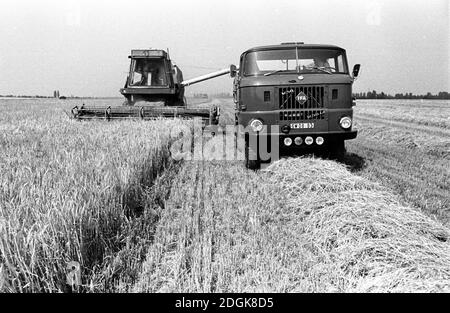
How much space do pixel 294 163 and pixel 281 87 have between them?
54.9 inches

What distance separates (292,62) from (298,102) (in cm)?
96

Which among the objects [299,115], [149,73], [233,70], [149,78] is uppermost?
[149,73]

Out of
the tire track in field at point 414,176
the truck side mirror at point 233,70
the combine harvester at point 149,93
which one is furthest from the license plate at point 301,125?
the combine harvester at point 149,93

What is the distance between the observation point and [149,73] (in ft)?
A: 47.2

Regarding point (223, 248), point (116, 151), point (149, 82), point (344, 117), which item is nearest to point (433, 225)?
point (223, 248)

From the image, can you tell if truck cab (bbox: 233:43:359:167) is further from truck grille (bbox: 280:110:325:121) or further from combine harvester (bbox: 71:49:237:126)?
combine harvester (bbox: 71:49:237:126)

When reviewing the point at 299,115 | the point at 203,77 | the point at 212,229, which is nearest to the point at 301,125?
the point at 299,115

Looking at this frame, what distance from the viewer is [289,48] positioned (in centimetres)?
689

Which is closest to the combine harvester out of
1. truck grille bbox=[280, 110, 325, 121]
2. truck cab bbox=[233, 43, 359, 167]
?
truck cab bbox=[233, 43, 359, 167]

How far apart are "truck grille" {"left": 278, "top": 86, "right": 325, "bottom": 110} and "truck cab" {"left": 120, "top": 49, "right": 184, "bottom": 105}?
8.30 meters

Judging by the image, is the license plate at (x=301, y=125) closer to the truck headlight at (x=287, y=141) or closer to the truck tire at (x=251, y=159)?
the truck headlight at (x=287, y=141)

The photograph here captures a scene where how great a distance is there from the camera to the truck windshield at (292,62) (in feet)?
22.3

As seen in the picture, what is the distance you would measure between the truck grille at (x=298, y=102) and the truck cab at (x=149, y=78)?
27.2 feet

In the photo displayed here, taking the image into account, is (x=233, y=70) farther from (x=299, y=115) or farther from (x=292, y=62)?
(x=299, y=115)
